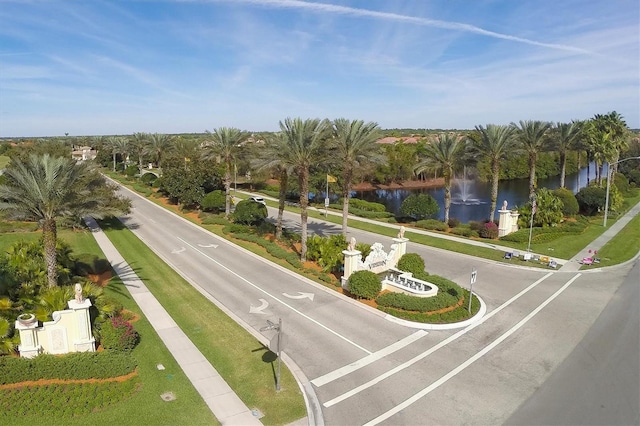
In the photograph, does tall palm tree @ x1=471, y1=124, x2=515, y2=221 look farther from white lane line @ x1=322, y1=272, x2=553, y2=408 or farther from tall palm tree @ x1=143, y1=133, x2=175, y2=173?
tall palm tree @ x1=143, y1=133, x2=175, y2=173

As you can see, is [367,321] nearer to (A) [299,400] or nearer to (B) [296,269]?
(A) [299,400]

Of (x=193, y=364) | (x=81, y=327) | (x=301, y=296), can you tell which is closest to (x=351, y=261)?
(x=301, y=296)

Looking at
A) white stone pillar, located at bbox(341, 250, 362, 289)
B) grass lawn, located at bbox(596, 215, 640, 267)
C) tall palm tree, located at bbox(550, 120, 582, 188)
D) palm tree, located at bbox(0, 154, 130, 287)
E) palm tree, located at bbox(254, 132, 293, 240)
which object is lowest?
grass lawn, located at bbox(596, 215, 640, 267)

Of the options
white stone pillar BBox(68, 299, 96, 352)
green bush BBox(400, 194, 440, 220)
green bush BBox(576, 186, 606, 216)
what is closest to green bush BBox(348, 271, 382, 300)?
white stone pillar BBox(68, 299, 96, 352)

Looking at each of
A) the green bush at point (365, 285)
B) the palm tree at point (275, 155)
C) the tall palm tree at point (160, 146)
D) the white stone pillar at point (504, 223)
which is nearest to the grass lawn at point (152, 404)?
the green bush at point (365, 285)

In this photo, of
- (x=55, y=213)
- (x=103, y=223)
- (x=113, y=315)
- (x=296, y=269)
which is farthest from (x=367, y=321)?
(x=103, y=223)
